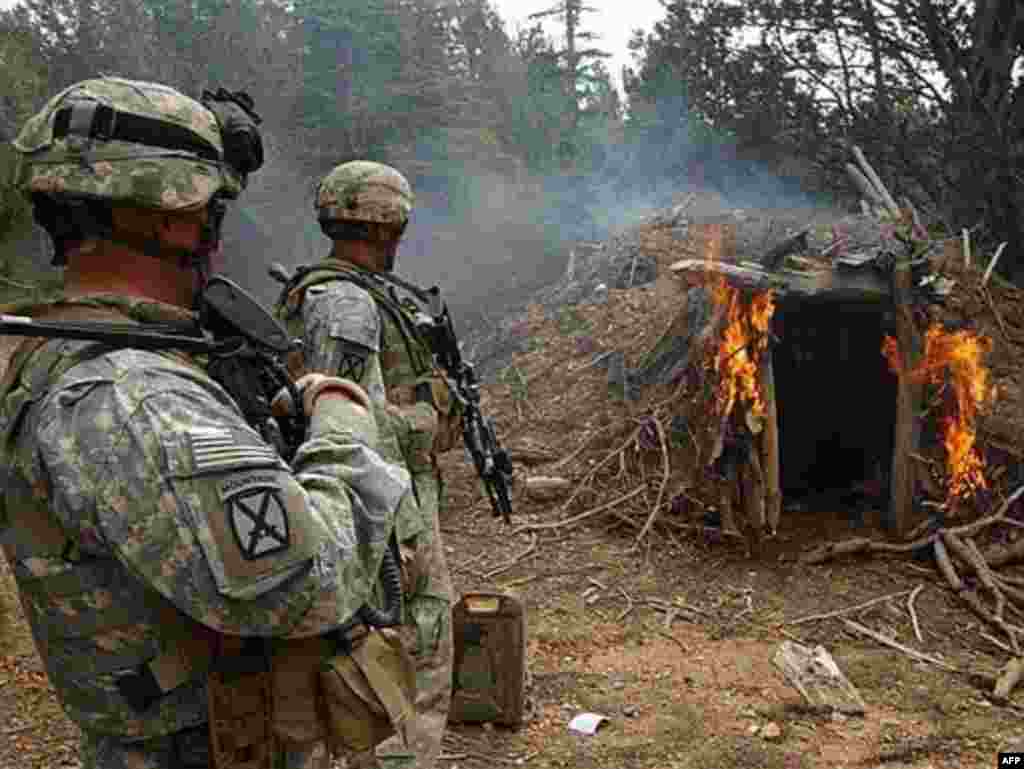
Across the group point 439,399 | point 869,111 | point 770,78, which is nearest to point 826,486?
point 439,399

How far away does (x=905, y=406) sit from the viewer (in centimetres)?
Answer: 667

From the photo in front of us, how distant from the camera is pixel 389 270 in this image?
363 centimetres

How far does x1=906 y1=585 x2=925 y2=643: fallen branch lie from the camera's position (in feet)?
18.0

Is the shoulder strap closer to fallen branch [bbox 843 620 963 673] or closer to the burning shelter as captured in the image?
the burning shelter

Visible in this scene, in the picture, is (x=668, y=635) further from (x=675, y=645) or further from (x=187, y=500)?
(x=187, y=500)

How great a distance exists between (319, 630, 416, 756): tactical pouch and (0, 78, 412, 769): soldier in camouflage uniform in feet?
0.22

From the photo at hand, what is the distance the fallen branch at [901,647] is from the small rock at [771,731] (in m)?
1.32

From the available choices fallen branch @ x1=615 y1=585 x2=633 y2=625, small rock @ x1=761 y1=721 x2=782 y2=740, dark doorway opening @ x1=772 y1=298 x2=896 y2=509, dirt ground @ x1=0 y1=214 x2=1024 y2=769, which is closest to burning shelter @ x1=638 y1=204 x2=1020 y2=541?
dirt ground @ x1=0 y1=214 x2=1024 y2=769

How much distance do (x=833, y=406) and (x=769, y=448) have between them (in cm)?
197

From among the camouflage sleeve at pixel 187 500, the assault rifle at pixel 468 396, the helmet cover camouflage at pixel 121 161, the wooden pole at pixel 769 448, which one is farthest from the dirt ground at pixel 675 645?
the helmet cover camouflage at pixel 121 161

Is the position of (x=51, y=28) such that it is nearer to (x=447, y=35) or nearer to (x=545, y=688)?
→ (x=447, y=35)

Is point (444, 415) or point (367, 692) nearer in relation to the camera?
point (367, 692)

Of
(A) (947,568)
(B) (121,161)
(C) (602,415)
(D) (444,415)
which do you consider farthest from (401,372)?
(C) (602,415)

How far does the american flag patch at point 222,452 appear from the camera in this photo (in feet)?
4.45
